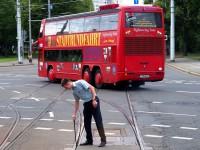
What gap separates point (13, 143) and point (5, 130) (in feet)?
7.11

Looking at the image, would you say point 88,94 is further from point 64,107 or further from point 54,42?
point 54,42

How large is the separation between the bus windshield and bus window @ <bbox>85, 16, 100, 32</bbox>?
2.35 m

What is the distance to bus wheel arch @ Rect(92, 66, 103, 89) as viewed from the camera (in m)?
29.7

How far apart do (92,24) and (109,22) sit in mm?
1888

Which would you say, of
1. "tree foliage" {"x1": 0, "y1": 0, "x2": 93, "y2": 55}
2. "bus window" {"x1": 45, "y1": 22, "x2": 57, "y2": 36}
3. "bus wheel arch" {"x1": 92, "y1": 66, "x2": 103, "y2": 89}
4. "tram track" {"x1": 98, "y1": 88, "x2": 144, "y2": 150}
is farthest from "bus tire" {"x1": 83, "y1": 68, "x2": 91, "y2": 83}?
"tree foliage" {"x1": 0, "y1": 0, "x2": 93, "y2": 55}

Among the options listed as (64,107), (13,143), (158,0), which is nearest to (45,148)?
(13,143)

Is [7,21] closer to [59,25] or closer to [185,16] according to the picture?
[185,16]

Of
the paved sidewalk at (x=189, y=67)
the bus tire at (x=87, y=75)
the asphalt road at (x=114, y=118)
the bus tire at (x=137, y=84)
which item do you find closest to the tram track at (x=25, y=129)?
the asphalt road at (x=114, y=118)

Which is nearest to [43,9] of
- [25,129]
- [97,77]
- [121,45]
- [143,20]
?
[97,77]

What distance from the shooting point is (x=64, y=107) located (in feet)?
68.7

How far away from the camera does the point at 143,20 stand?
28.4 meters

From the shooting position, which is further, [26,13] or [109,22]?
[26,13]

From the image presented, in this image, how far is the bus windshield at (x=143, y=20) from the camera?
1106 inches

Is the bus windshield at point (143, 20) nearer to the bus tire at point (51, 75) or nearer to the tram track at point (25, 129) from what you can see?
the tram track at point (25, 129)
